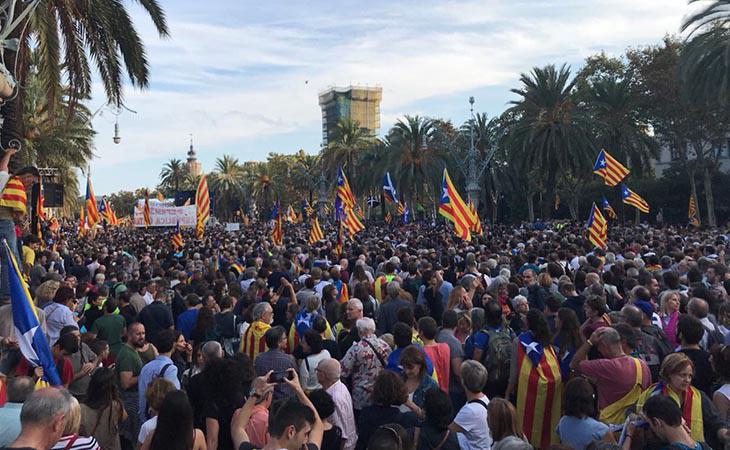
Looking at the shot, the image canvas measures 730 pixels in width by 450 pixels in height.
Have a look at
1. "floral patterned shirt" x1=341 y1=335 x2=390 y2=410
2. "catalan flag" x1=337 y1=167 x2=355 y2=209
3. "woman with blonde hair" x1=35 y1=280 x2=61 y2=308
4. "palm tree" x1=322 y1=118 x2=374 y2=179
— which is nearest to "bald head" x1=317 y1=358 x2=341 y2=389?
"floral patterned shirt" x1=341 y1=335 x2=390 y2=410

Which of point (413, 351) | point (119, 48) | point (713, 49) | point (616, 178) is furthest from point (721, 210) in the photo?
point (413, 351)

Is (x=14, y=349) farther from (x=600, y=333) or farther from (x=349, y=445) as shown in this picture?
(x=600, y=333)

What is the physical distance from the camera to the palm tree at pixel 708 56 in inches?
1003

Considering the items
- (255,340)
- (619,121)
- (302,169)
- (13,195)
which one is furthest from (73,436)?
(302,169)

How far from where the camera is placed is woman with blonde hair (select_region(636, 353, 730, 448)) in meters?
4.32

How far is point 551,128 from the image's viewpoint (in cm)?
3319

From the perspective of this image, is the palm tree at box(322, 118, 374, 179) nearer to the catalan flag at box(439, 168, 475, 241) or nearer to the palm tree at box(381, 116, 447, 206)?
the palm tree at box(381, 116, 447, 206)

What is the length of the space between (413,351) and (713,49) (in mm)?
25903

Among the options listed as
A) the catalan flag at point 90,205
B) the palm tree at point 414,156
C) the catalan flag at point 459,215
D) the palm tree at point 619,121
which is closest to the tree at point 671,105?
the palm tree at point 619,121

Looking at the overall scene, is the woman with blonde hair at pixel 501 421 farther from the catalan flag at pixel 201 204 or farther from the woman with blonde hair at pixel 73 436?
the catalan flag at pixel 201 204

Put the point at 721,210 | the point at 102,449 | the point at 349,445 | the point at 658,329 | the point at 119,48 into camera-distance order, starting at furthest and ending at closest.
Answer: the point at 721,210 → the point at 119,48 → the point at 658,329 → the point at 349,445 → the point at 102,449

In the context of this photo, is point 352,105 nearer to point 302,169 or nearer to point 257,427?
point 302,169

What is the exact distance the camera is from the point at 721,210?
138 ft

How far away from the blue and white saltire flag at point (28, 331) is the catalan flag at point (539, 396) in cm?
389
